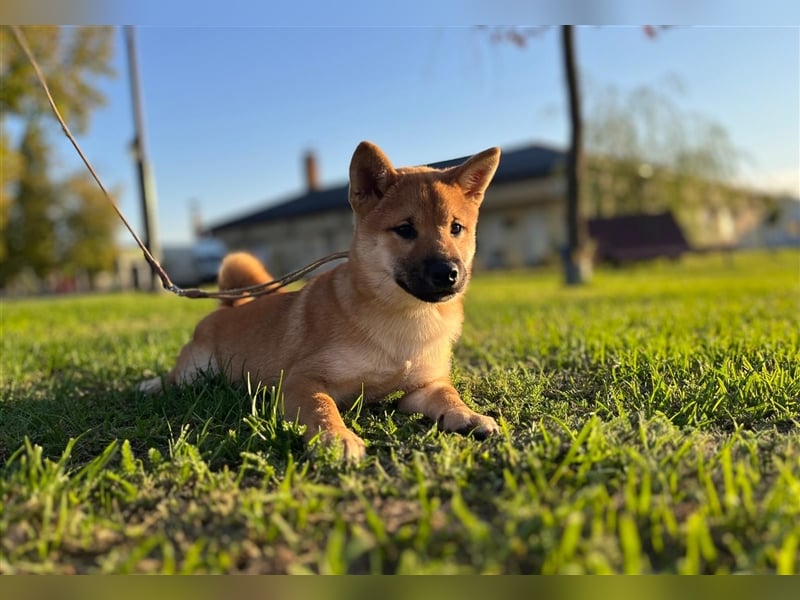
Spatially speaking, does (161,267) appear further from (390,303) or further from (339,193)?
(339,193)

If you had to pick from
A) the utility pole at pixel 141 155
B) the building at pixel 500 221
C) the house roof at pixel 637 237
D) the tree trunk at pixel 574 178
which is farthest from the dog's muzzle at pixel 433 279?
the house roof at pixel 637 237

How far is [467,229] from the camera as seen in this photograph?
2971 millimetres

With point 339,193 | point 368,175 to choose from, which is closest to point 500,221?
point 339,193

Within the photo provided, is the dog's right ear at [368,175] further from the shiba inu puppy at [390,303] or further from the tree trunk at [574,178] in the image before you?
the tree trunk at [574,178]

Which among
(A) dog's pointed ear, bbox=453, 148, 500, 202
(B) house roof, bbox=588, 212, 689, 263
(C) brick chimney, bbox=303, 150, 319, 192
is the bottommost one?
(B) house roof, bbox=588, 212, 689, 263

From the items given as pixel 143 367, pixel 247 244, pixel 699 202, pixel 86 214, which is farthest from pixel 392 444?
pixel 86 214

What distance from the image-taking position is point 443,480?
6.15 ft

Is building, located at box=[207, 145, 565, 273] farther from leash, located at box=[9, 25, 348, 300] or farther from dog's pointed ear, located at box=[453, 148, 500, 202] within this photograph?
dog's pointed ear, located at box=[453, 148, 500, 202]

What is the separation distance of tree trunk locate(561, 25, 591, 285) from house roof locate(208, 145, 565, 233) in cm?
920

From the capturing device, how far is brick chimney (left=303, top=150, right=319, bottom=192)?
38.2 m

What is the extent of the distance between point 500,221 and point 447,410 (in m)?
25.9

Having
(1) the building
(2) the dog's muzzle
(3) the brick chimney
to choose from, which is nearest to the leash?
(2) the dog's muzzle

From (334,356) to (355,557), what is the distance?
1.33 m

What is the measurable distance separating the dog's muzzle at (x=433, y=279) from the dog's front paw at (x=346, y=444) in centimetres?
72
